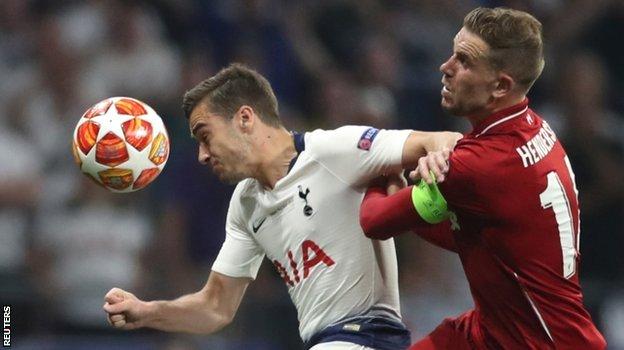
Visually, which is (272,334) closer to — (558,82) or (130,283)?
(130,283)

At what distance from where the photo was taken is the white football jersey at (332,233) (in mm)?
4840

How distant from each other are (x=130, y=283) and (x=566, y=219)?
14.2 ft

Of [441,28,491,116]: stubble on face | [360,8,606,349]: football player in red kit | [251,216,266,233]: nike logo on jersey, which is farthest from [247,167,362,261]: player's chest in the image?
[441,28,491,116]: stubble on face

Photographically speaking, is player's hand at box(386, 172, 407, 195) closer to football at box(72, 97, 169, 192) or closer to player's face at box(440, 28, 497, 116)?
player's face at box(440, 28, 497, 116)

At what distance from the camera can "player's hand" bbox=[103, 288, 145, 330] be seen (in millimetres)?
5047

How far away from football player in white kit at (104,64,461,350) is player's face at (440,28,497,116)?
0.25 meters

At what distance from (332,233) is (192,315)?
0.93 meters

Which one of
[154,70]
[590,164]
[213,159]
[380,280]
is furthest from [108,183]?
[590,164]

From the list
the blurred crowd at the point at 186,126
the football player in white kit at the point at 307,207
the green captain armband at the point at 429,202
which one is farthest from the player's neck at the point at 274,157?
the blurred crowd at the point at 186,126

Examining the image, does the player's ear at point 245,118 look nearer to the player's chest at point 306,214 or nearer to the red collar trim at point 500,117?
the player's chest at point 306,214

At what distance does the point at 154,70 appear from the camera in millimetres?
8750

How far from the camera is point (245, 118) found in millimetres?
5164

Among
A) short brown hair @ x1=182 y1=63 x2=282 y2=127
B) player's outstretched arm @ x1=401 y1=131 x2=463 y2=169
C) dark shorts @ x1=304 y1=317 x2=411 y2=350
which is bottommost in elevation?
dark shorts @ x1=304 y1=317 x2=411 y2=350

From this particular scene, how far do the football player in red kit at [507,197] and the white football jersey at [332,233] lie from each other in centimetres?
48
